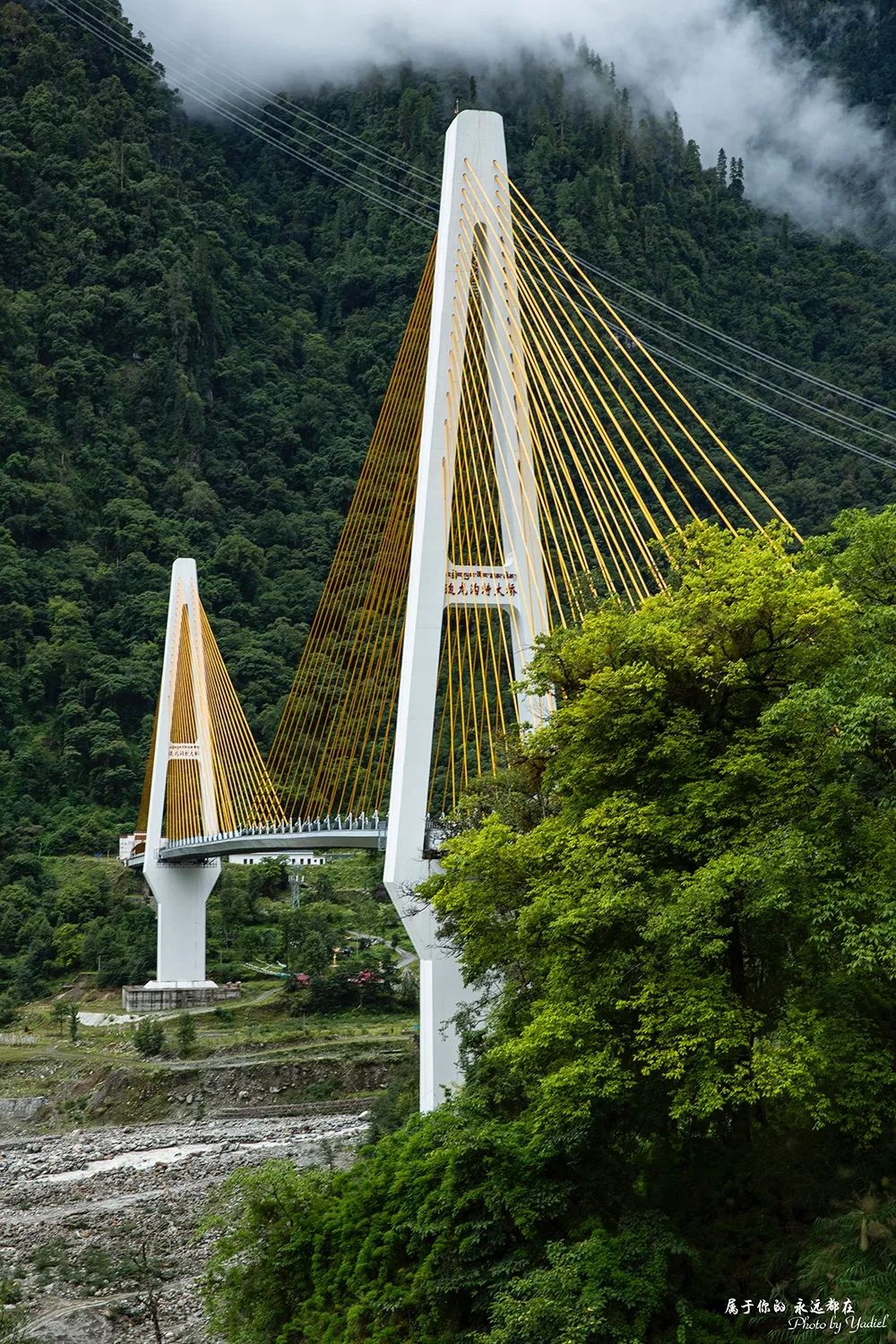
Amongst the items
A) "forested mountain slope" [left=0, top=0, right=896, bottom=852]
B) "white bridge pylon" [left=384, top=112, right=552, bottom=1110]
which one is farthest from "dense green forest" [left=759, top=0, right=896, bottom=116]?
"white bridge pylon" [left=384, top=112, right=552, bottom=1110]

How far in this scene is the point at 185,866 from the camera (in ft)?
108

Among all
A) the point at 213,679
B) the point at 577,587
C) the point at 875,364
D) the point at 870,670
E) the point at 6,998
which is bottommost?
the point at 6,998

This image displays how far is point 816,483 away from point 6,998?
21914 mm

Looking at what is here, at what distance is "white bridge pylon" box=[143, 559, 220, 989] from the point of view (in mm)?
32812

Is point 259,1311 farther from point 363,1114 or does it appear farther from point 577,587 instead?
point 363,1114

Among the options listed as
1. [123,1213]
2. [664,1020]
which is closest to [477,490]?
[664,1020]

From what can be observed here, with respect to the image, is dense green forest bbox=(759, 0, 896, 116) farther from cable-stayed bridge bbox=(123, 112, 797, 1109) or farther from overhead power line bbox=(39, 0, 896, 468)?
cable-stayed bridge bbox=(123, 112, 797, 1109)

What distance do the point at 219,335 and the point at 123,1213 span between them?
47.2 m

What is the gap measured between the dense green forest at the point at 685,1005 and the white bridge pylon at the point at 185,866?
2185 centimetres

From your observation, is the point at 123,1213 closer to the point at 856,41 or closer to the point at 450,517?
the point at 450,517

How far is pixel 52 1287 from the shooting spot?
15.0m

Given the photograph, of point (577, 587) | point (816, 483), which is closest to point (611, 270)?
point (816, 483)

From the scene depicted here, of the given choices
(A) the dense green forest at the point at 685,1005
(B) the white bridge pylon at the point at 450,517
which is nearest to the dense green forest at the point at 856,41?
(B) the white bridge pylon at the point at 450,517

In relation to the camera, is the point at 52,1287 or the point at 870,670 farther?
the point at 52,1287
